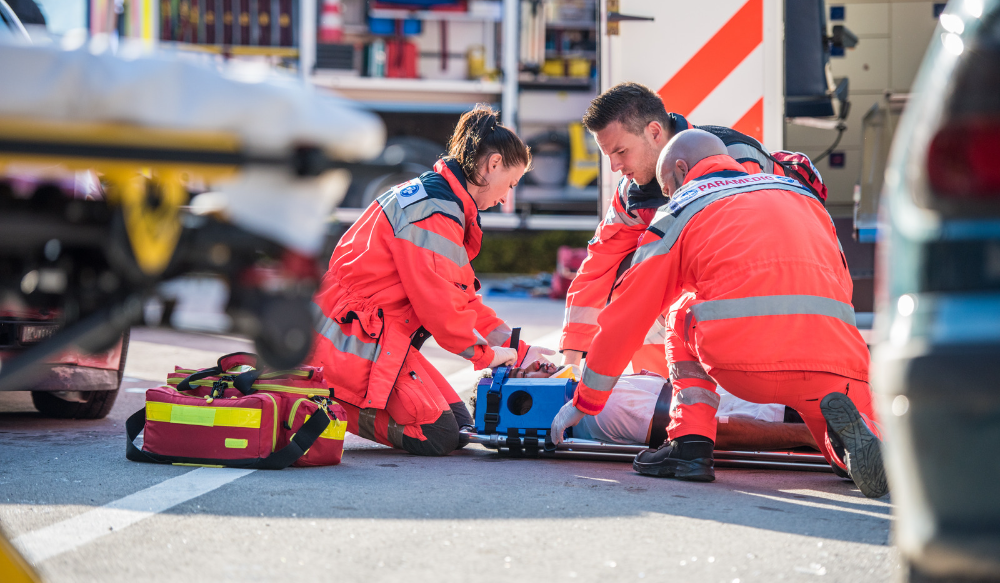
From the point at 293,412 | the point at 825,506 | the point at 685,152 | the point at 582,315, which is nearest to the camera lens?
the point at 825,506

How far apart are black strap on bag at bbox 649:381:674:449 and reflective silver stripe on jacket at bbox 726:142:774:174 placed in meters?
1.00

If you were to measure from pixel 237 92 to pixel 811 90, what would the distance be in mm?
5054

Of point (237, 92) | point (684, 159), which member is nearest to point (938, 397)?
point (237, 92)

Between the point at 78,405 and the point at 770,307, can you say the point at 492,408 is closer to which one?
the point at 770,307

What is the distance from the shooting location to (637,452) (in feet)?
13.0

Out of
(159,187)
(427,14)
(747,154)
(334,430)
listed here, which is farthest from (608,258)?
(427,14)

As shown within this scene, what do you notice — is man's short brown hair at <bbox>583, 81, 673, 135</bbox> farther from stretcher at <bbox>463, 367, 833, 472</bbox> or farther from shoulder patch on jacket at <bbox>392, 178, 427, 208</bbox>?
stretcher at <bbox>463, 367, 833, 472</bbox>

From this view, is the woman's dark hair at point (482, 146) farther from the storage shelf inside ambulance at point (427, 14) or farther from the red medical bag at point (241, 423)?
the storage shelf inside ambulance at point (427, 14)

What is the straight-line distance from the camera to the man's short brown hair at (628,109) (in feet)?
15.0

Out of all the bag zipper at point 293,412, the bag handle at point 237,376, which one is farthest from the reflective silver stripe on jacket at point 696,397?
the bag handle at point 237,376

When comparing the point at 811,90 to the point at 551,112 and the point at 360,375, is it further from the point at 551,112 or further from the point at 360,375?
the point at 551,112

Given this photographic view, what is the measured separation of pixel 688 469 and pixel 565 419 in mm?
464

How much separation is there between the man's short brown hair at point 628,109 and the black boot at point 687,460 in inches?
60.8

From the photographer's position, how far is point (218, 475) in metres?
3.50
